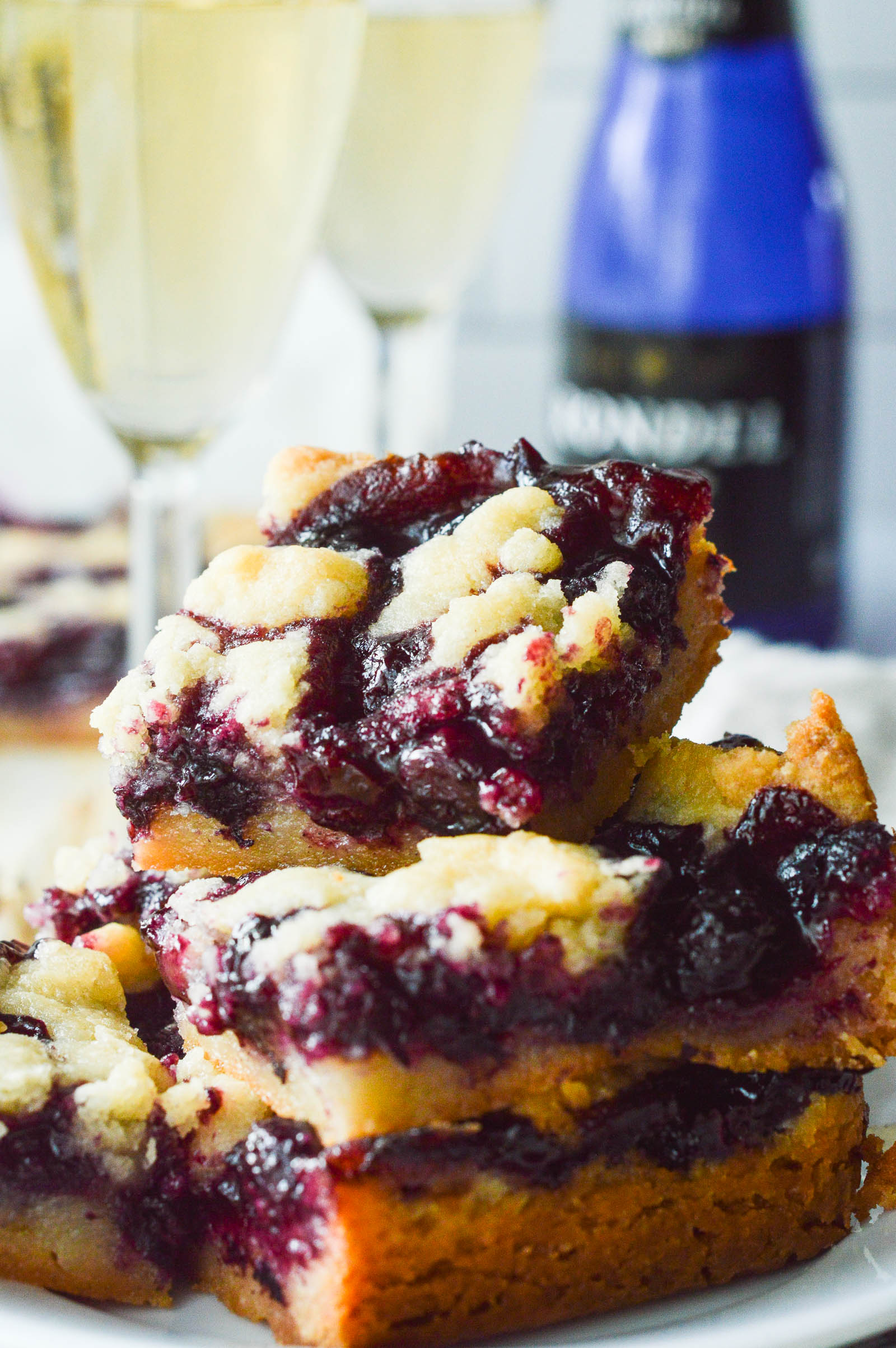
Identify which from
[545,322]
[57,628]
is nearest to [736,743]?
[57,628]

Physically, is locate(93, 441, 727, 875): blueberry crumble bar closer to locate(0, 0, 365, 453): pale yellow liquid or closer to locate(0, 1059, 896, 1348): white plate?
locate(0, 1059, 896, 1348): white plate

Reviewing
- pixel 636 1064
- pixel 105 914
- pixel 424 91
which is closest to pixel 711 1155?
pixel 636 1064

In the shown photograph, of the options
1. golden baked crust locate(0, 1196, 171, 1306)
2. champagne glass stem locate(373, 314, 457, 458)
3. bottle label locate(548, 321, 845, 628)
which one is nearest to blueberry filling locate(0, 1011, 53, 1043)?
golden baked crust locate(0, 1196, 171, 1306)

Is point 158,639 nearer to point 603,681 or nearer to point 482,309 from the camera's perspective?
point 603,681

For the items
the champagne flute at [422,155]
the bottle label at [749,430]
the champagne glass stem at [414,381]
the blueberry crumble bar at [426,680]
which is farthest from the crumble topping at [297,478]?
the bottle label at [749,430]

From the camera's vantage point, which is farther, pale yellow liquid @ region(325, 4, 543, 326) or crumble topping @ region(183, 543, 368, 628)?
pale yellow liquid @ region(325, 4, 543, 326)

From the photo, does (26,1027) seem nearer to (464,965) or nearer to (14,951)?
(14,951)
